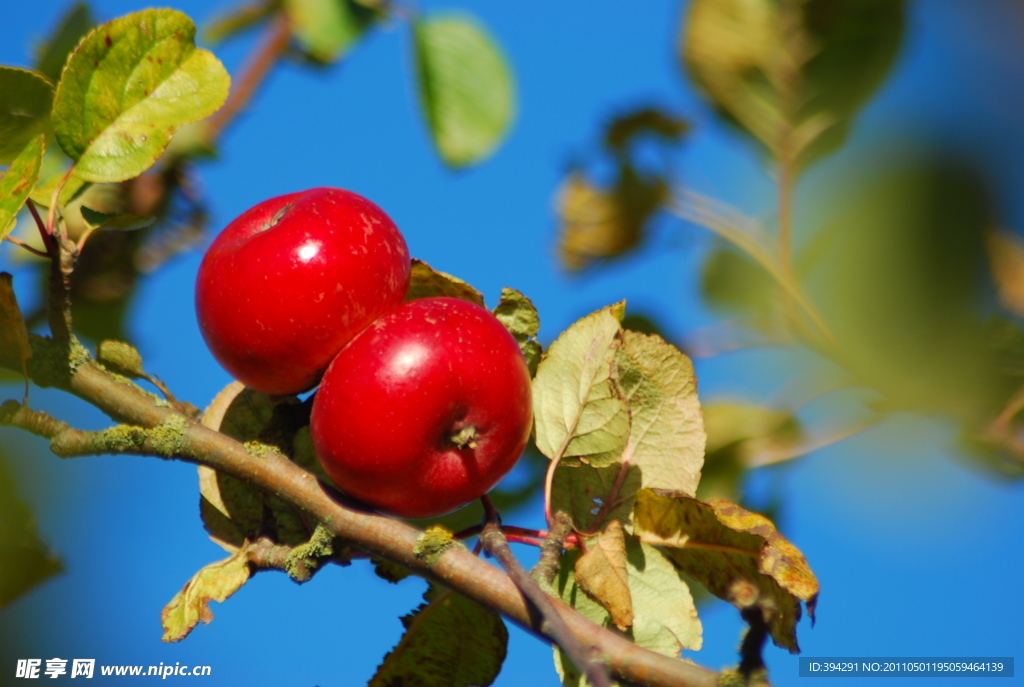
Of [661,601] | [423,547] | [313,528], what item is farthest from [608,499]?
[313,528]

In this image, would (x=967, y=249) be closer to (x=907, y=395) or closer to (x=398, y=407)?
(x=907, y=395)

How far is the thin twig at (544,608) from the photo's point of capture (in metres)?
0.58

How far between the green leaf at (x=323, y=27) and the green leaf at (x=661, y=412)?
2.87 feet

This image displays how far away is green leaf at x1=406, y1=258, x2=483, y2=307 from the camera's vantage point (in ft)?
3.05

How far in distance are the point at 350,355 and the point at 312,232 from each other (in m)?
0.13

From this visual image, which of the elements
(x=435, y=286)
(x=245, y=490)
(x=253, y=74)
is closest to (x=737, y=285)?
(x=435, y=286)

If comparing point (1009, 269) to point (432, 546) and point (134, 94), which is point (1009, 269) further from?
point (134, 94)

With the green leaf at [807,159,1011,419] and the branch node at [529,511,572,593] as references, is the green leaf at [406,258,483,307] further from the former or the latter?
the green leaf at [807,159,1011,419]

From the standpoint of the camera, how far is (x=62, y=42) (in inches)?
50.8

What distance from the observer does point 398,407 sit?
798 millimetres

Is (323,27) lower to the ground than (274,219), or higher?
higher

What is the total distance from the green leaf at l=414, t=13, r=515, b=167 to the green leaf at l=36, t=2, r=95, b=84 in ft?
1.83

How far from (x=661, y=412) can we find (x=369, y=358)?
1.02ft

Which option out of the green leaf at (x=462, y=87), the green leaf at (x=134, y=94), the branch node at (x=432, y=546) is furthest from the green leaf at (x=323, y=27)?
the branch node at (x=432, y=546)
